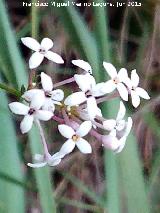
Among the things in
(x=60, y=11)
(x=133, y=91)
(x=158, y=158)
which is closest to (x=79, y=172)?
(x=158, y=158)

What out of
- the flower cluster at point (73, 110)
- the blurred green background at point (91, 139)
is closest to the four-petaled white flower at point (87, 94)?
the flower cluster at point (73, 110)

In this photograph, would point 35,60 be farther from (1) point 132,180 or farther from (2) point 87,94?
(1) point 132,180

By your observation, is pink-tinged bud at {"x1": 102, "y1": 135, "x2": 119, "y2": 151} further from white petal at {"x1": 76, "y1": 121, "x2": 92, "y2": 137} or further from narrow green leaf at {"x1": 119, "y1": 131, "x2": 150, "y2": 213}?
narrow green leaf at {"x1": 119, "y1": 131, "x2": 150, "y2": 213}

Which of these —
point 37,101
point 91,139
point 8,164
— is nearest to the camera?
point 37,101

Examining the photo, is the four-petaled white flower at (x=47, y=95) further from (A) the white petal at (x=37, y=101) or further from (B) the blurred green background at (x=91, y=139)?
(B) the blurred green background at (x=91, y=139)

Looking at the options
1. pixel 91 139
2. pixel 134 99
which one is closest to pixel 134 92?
pixel 134 99

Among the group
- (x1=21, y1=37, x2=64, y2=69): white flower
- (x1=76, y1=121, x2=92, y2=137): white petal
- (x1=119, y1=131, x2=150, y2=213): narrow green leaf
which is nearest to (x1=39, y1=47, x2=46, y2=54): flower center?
(x1=21, y1=37, x2=64, y2=69): white flower
